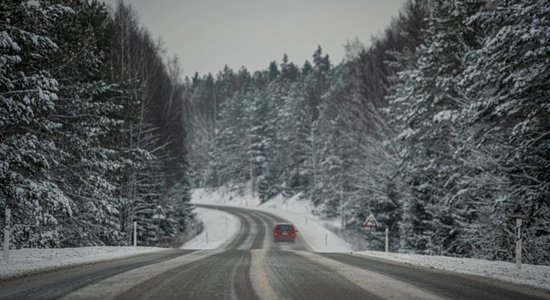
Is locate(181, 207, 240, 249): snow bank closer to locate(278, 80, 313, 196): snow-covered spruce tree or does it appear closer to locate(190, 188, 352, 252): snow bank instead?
locate(190, 188, 352, 252): snow bank

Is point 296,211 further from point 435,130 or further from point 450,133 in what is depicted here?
point 450,133

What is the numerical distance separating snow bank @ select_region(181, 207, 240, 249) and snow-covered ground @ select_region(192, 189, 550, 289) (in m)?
0.87

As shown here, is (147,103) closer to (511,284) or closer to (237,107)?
(511,284)

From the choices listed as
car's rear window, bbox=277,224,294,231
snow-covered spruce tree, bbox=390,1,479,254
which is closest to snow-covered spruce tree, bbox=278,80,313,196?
car's rear window, bbox=277,224,294,231

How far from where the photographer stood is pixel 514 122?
13.2 m

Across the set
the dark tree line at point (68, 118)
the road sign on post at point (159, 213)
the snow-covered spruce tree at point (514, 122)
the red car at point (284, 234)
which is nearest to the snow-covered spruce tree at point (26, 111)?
the dark tree line at point (68, 118)

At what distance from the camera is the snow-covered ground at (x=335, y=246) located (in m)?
7.53

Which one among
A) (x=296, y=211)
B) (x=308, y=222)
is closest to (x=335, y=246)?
(x=308, y=222)

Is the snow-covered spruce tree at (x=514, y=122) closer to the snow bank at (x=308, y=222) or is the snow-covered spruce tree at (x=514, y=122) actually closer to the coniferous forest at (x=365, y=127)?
the coniferous forest at (x=365, y=127)

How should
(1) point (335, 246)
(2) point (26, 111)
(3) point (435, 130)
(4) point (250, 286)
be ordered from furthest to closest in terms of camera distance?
(1) point (335, 246), (3) point (435, 130), (2) point (26, 111), (4) point (250, 286)

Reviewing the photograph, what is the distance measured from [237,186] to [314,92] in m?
24.0

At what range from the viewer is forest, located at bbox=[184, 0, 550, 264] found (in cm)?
1145

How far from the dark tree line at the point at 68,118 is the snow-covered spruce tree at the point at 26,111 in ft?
0.09

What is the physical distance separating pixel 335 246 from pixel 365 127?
984cm
